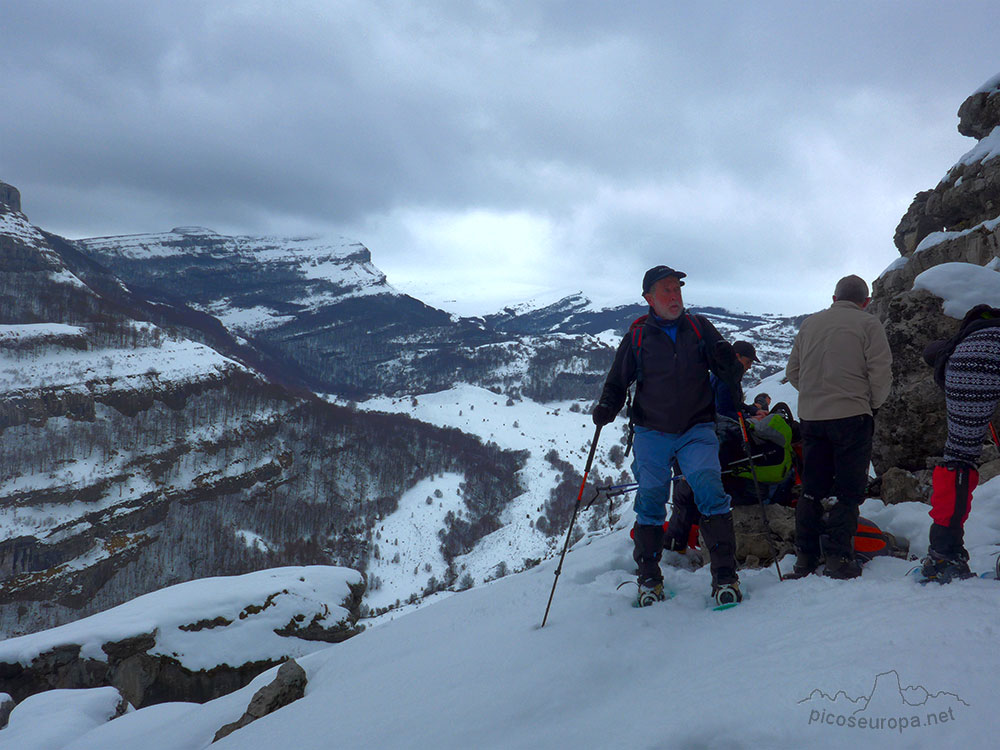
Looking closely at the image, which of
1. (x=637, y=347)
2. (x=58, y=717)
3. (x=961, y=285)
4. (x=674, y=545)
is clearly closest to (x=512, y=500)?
(x=58, y=717)

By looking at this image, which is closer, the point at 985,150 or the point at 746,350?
the point at 746,350

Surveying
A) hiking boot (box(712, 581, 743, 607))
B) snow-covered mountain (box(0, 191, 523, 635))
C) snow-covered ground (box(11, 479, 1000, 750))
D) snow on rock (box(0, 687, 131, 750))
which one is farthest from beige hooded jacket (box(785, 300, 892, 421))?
snow-covered mountain (box(0, 191, 523, 635))

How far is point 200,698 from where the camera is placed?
1627cm

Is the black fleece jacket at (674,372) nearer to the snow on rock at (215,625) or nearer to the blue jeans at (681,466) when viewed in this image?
the blue jeans at (681,466)

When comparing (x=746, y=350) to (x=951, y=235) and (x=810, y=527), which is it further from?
(x=951, y=235)

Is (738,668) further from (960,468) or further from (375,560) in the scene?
(375,560)

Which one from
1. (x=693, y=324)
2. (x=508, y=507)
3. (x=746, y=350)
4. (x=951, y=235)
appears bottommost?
(x=508, y=507)

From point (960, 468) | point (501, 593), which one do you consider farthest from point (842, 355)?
point (501, 593)

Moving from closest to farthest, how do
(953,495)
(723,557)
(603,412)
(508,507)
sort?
(953,495) → (723,557) → (603,412) → (508,507)

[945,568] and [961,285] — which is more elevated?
[961,285]

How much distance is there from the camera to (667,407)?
175 inches

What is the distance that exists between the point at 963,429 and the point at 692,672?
2923 mm

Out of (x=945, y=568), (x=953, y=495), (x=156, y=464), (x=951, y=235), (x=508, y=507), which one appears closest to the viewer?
(x=945, y=568)

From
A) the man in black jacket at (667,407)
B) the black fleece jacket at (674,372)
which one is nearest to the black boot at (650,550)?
the man in black jacket at (667,407)
